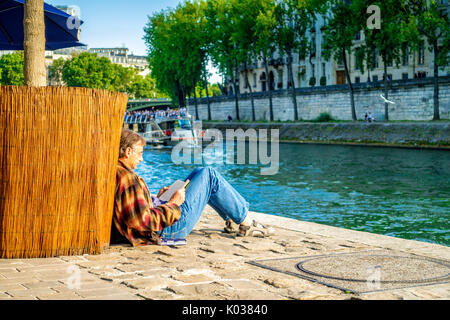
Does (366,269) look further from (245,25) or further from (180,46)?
(180,46)

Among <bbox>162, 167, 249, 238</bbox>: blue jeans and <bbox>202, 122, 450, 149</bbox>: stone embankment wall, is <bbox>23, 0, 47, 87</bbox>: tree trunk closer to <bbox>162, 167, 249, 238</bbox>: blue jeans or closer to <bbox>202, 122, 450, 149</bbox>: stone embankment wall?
<bbox>162, 167, 249, 238</bbox>: blue jeans

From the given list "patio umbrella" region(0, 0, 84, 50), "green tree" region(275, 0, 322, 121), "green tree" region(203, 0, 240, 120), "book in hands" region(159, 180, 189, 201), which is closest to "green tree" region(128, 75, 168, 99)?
"green tree" region(203, 0, 240, 120)

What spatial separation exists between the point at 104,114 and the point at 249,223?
1.96 m

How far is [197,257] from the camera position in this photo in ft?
16.5

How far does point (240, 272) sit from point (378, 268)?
39.8 inches

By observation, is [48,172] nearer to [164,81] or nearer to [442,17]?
[442,17]

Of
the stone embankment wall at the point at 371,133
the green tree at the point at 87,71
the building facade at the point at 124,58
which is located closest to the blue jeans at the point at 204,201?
the stone embankment wall at the point at 371,133

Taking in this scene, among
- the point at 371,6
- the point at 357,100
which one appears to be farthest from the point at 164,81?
the point at 371,6

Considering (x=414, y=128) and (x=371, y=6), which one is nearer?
(x=414, y=128)

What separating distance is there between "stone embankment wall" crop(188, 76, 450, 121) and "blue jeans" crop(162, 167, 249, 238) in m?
37.1

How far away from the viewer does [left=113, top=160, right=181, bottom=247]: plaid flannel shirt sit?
508 centimetres

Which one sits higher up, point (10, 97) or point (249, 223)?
point (10, 97)

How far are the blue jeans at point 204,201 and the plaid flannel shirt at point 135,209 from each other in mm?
194

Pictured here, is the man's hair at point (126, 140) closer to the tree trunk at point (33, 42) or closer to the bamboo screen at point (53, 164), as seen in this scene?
the bamboo screen at point (53, 164)
